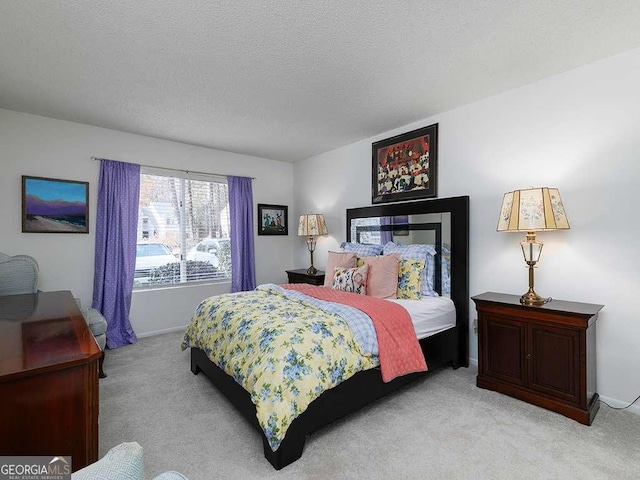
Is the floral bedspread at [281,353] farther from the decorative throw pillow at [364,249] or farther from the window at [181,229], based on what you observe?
the window at [181,229]

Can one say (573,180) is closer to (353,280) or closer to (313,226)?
(353,280)

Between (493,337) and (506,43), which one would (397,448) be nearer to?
(493,337)

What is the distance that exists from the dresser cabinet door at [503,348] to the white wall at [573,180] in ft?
1.60

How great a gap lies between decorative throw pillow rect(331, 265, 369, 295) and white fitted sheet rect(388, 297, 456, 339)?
1.10ft

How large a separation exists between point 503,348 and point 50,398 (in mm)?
2796

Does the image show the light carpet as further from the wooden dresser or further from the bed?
the wooden dresser

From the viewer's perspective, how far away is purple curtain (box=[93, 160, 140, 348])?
373 cm

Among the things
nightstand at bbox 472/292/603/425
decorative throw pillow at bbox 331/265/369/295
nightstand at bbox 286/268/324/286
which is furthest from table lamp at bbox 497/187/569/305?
nightstand at bbox 286/268/324/286

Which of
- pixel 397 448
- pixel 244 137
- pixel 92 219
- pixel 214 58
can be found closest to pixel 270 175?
pixel 244 137

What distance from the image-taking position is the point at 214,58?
92.2 inches

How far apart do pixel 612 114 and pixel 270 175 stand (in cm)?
414

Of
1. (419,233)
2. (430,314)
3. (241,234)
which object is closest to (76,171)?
(241,234)

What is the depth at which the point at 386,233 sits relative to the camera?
388cm

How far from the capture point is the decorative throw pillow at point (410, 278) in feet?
→ 10.0
